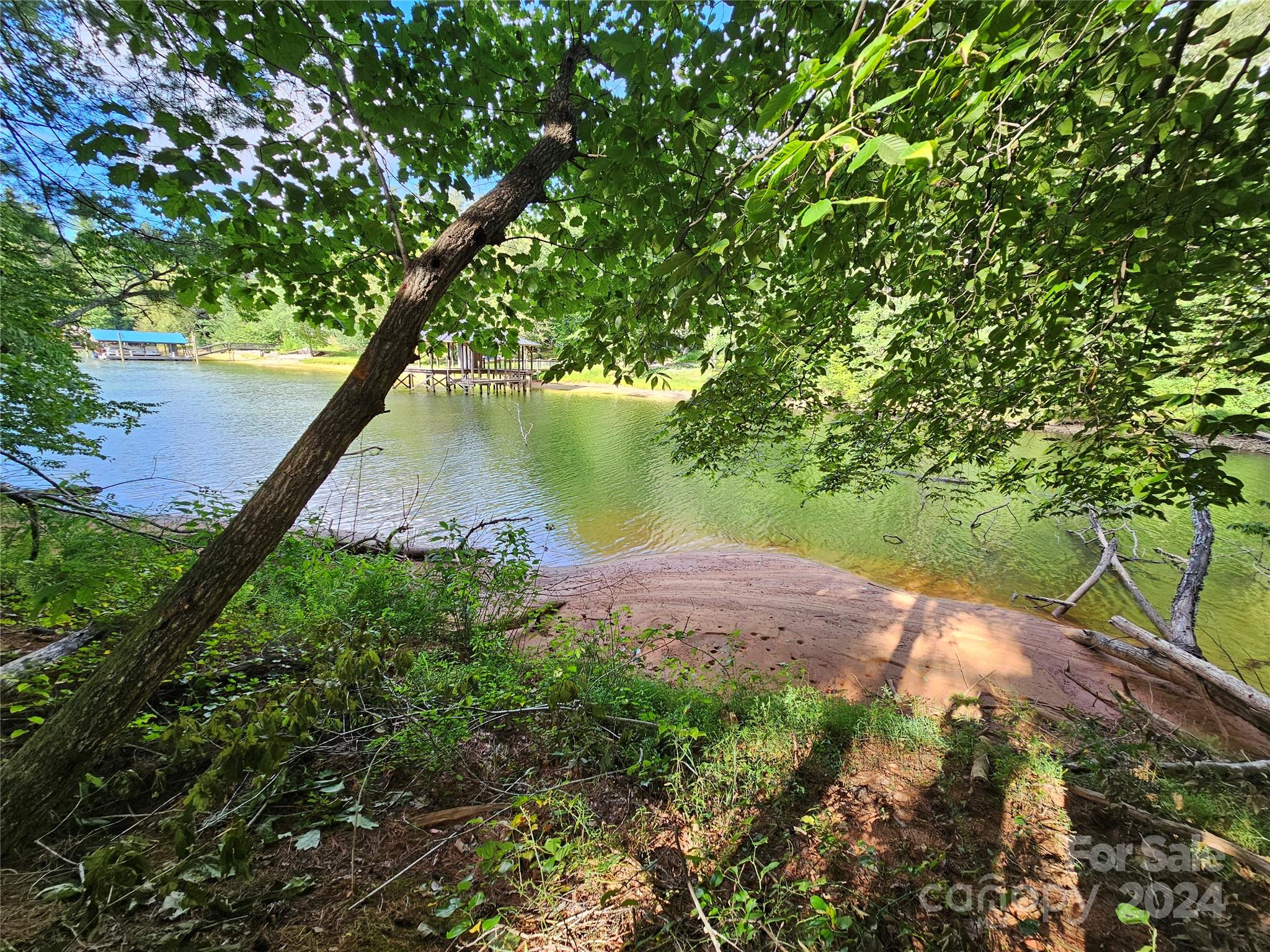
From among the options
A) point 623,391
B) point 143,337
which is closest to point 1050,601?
point 623,391

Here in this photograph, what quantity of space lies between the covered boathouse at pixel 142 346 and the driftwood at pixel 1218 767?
57299mm

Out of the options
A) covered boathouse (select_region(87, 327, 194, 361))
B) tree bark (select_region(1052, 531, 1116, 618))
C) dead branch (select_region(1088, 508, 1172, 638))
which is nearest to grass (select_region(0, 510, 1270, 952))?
dead branch (select_region(1088, 508, 1172, 638))

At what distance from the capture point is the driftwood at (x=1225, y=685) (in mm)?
3598

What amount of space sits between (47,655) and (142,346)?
214 feet

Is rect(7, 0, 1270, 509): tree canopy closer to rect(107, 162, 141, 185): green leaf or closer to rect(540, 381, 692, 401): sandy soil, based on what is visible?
rect(107, 162, 141, 185): green leaf

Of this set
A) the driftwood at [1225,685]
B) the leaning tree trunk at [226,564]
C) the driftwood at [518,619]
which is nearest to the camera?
the leaning tree trunk at [226,564]

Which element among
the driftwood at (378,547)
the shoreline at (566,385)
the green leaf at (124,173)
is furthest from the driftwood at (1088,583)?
the shoreline at (566,385)

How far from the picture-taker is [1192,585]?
18.0 ft

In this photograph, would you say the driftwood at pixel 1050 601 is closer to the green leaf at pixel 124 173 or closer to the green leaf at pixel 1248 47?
the green leaf at pixel 1248 47

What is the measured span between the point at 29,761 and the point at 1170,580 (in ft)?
47.1

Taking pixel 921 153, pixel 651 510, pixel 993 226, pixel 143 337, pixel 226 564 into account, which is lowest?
pixel 651 510

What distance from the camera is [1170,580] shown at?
857 cm

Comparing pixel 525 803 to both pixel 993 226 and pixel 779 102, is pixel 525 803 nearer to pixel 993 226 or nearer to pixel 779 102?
pixel 779 102

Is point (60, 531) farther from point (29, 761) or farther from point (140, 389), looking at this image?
point (140, 389)
